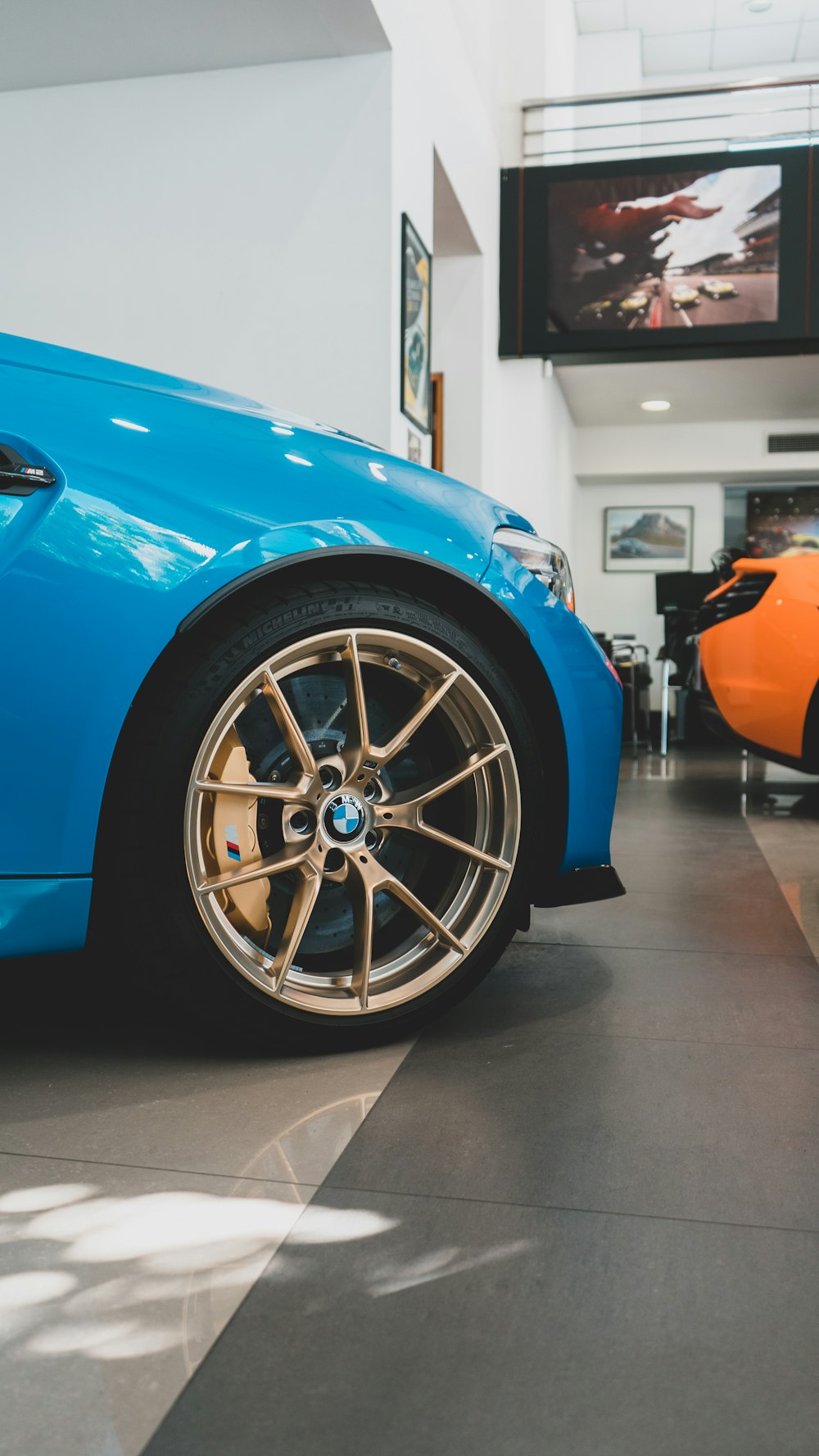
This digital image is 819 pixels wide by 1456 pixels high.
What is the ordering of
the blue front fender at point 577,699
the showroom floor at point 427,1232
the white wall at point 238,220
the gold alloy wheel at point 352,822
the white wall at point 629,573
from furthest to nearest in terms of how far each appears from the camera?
the white wall at point 629,573 < the white wall at point 238,220 < the blue front fender at point 577,699 < the gold alloy wheel at point 352,822 < the showroom floor at point 427,1232

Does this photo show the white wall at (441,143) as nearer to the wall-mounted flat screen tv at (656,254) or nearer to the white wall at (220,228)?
the white wall at (220,228)

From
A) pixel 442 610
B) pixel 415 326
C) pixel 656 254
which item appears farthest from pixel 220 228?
pixel 656 254

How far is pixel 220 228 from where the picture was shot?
15.2 feet

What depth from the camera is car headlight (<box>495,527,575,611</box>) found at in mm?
1874

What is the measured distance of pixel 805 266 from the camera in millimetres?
7219

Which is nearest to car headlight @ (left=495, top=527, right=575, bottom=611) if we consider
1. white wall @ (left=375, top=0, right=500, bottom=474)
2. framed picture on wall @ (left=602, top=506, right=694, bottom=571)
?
white wall @ (left=375, top=0, right=500, bottom=474)

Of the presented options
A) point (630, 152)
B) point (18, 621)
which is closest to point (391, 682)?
point (18, 621)

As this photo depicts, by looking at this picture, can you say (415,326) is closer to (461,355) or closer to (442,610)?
(461,355)

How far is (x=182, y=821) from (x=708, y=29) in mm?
12834

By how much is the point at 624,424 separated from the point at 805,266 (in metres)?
4.83

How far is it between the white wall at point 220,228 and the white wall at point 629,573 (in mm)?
8004

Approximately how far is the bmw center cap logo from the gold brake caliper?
0.10 meters

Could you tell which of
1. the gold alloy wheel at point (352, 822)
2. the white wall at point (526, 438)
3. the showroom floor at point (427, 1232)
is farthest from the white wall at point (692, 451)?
the gold alloy wheel at point (352, 822)

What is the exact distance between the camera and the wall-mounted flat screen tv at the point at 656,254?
720cm
